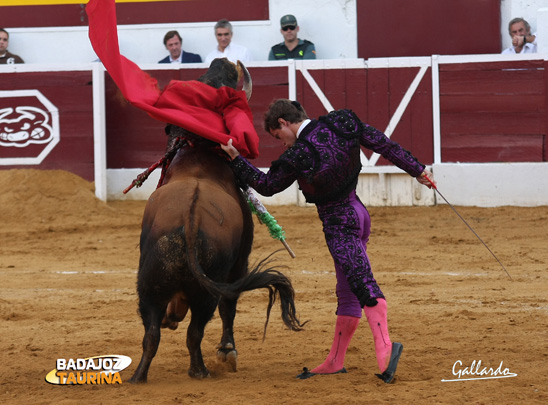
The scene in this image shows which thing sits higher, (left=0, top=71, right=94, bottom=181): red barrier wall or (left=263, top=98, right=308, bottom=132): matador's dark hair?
(left=263, top=98, right=308, bottom=132): matador's dark hair

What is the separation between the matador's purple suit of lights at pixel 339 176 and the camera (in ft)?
12.6

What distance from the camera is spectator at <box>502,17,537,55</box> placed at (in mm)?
9602

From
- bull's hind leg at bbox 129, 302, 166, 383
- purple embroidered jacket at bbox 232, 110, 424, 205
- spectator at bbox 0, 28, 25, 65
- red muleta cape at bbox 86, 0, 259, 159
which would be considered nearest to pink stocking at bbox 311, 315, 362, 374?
purple embroidered jacket at bbox 232, 110, 424, 205

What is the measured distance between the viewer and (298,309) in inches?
222

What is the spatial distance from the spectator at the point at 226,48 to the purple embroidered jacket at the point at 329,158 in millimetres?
6034

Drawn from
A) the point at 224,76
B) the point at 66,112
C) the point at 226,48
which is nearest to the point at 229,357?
the point at 224,76

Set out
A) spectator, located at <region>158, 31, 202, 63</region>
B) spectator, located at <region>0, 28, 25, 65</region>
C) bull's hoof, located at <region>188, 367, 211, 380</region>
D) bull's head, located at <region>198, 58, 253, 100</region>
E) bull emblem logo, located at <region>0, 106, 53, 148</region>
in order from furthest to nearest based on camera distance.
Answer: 1. spectator, located at <region>0, 28, 25, 65</region>
2. spectator, located at <region>158, 31, 202, 63</region>
3. bull emblem logo, located at <region>0, 106, 53, 148</region>
4. bull's head, located at <region>198, 58, 253, 100</region>
5. bull's hoof, located at <region>188, 367, 211, 380</region>

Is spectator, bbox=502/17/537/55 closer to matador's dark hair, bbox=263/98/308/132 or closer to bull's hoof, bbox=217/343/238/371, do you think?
matador's dark hair, bbox=263/98/308/132

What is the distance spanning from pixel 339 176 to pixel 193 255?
699 mm

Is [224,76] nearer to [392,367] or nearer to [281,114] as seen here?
[281,114]

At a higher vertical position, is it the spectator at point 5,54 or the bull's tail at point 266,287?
the spectator at point 5,54

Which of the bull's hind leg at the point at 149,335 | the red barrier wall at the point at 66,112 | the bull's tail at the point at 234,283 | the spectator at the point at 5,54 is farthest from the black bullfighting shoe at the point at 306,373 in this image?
the spectator at the point at 5,54

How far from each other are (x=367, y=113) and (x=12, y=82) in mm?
3705

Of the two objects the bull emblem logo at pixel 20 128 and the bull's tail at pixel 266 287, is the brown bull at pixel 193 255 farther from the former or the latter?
the bull emblem logo at pixel 20 128
